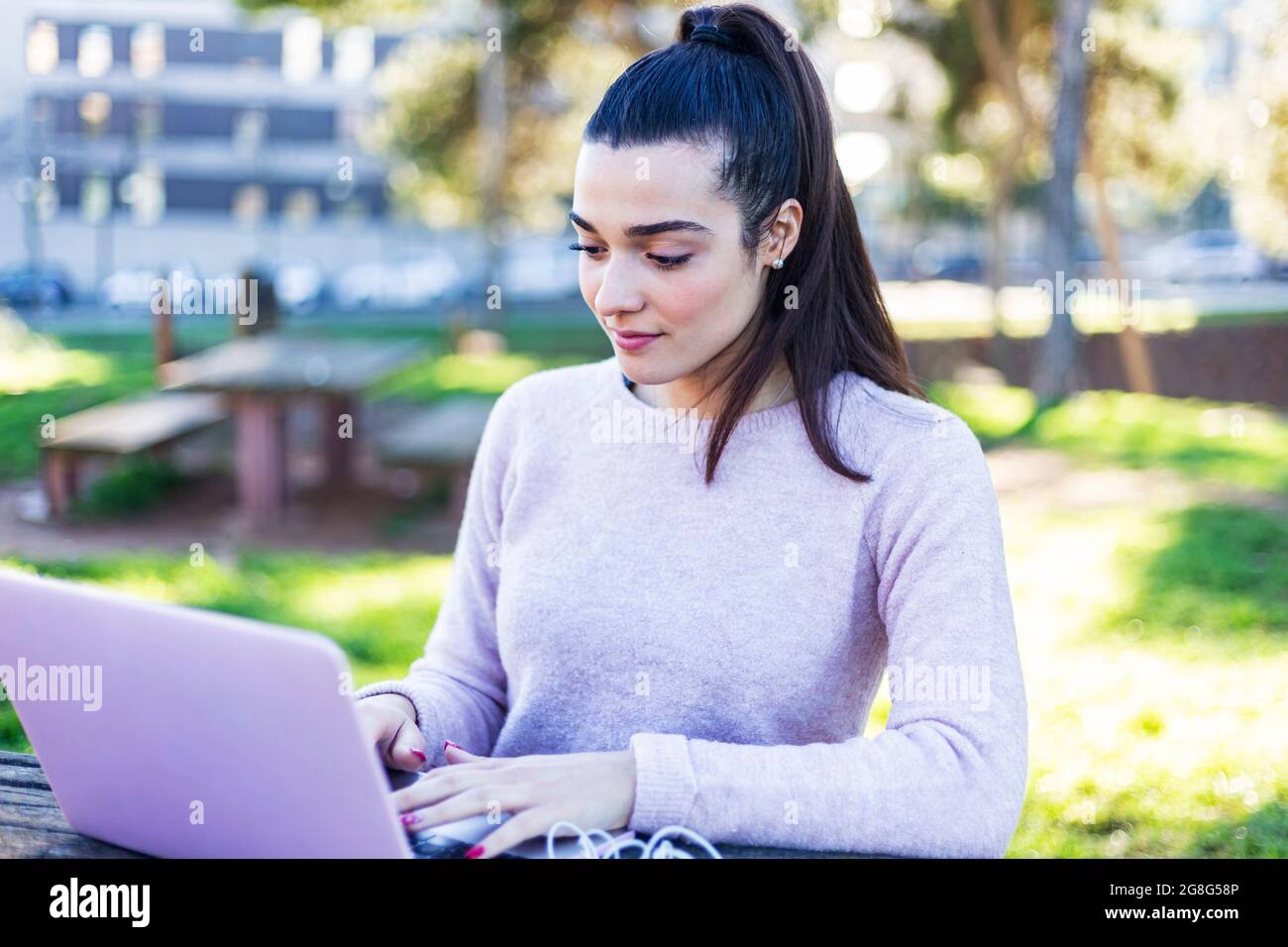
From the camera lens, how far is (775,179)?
167 centimetres

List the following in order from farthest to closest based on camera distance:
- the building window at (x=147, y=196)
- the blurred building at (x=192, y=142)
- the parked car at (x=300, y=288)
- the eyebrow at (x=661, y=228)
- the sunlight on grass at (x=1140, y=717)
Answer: the building window at (x=147, y=196) < the blurred building at (x=192, y=142) < the parked car at (x=300, y=288) < the sunlight on grass at (x=1140, y=717) < the eyebrow at (x=661, y=228)

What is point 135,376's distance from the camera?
37.1ft

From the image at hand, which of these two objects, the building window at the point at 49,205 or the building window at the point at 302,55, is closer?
the building window at the point at 49,205

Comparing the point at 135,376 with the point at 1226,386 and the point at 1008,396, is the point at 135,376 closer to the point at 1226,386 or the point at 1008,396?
the point at 1008,396

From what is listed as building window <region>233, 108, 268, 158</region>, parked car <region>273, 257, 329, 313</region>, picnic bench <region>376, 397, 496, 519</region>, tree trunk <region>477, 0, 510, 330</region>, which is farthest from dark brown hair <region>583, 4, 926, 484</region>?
building window <region>233, 108, 268, 158</region>

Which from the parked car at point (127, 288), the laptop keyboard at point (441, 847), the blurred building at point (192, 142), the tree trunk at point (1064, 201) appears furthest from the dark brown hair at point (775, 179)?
the blurred building at point (192, 142)

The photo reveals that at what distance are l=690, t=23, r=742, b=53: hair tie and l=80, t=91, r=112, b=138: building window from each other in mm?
33988

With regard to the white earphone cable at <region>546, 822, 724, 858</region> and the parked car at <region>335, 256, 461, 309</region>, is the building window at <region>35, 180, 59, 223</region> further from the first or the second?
the white earphone cable at <region>546, 822, 724, 858</region>

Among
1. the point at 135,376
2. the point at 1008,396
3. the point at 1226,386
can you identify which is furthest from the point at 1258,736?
the point at 1226,386

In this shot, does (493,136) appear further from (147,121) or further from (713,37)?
(147,121)

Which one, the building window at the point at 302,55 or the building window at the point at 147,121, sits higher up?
the building window at the point at 302,55

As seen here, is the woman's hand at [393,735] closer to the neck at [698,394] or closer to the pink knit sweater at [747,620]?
the pink knit sweater at [747,620]

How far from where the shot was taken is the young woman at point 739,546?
1383 millimetres

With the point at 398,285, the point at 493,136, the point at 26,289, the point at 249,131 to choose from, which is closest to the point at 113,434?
the point at 493,136
